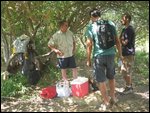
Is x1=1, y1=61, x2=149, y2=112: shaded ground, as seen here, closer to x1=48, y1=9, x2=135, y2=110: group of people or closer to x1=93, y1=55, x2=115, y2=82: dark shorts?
x1=48, y1=9, x2=135, y2=110: group of people

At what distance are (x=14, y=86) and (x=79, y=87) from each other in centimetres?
179

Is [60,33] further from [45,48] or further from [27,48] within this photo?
[45,48]

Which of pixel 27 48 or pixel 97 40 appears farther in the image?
pixel 27 48

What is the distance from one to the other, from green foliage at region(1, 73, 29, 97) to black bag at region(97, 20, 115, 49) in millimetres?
2718

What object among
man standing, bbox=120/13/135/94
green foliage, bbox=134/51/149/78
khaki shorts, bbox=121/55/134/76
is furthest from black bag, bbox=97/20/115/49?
green foliage, bbox=134/51/149/78

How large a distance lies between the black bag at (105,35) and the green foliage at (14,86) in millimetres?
2718

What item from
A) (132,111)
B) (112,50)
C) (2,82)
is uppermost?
(112,50)

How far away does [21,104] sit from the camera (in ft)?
24.2

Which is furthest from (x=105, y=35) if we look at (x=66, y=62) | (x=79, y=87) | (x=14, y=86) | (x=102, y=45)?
(x=14, y=86)

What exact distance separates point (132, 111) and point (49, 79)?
138 inches

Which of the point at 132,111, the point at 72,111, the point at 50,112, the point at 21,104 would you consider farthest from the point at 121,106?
the point at 21,104

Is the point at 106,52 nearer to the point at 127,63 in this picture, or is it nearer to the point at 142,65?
the point at 127,63

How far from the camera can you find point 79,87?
742cm

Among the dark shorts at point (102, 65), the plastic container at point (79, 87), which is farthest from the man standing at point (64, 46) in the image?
the dark shorts at point (102, 65)
